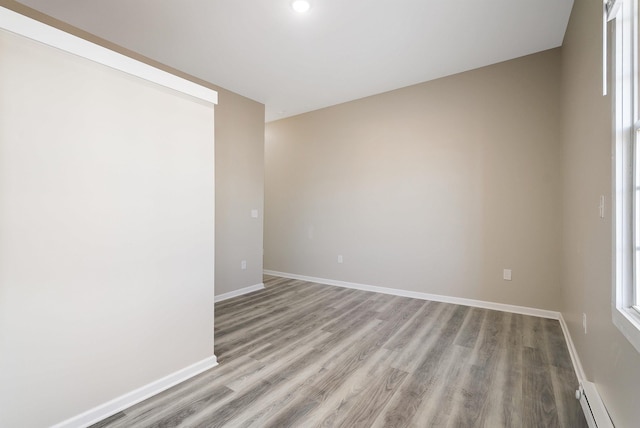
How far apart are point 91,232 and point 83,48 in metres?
0.95

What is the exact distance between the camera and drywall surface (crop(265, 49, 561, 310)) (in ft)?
10.4

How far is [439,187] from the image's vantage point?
3732 millimetres

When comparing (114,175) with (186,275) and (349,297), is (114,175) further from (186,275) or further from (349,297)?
(349,297)

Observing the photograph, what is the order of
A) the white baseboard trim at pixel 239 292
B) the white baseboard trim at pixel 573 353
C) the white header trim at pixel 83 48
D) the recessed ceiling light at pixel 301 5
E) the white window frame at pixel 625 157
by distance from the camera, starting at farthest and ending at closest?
the white baseboard trim at pixel 239 292, the recessed ceiling light at pixel 301 5, the white baseboard trim at pixel 573 353, the white header trim at pixel 83 48, the white window frame at pixel 625 157

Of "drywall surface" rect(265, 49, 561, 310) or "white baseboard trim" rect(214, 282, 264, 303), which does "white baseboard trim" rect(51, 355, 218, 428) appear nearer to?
"white baseboard trim" rect(214, 282, 264, 303)

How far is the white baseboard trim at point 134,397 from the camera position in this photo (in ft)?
4.98

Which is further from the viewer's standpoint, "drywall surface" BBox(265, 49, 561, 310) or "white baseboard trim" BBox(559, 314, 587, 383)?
"drywall surface" BBox(265, 49, 561, 310)

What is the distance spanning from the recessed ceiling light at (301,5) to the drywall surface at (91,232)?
116 centimetres

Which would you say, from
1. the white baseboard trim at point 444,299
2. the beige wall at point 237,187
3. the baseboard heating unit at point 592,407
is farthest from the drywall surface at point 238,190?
the baseboard heating unit at point 592,407

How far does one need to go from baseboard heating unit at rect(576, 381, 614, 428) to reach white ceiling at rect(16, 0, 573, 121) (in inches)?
108

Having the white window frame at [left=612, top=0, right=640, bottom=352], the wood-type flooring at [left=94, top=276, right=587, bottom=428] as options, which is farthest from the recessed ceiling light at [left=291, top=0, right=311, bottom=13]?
the wood-type flooring at [left=94, top=276, right=587, bottom=428]

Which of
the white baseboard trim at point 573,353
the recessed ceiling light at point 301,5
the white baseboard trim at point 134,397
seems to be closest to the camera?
the white baseboard trim at point 134,397

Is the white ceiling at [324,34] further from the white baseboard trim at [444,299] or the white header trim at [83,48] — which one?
the white baseboard trim at [444,299]

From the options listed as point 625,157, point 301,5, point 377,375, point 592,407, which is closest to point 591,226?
point 625,157
